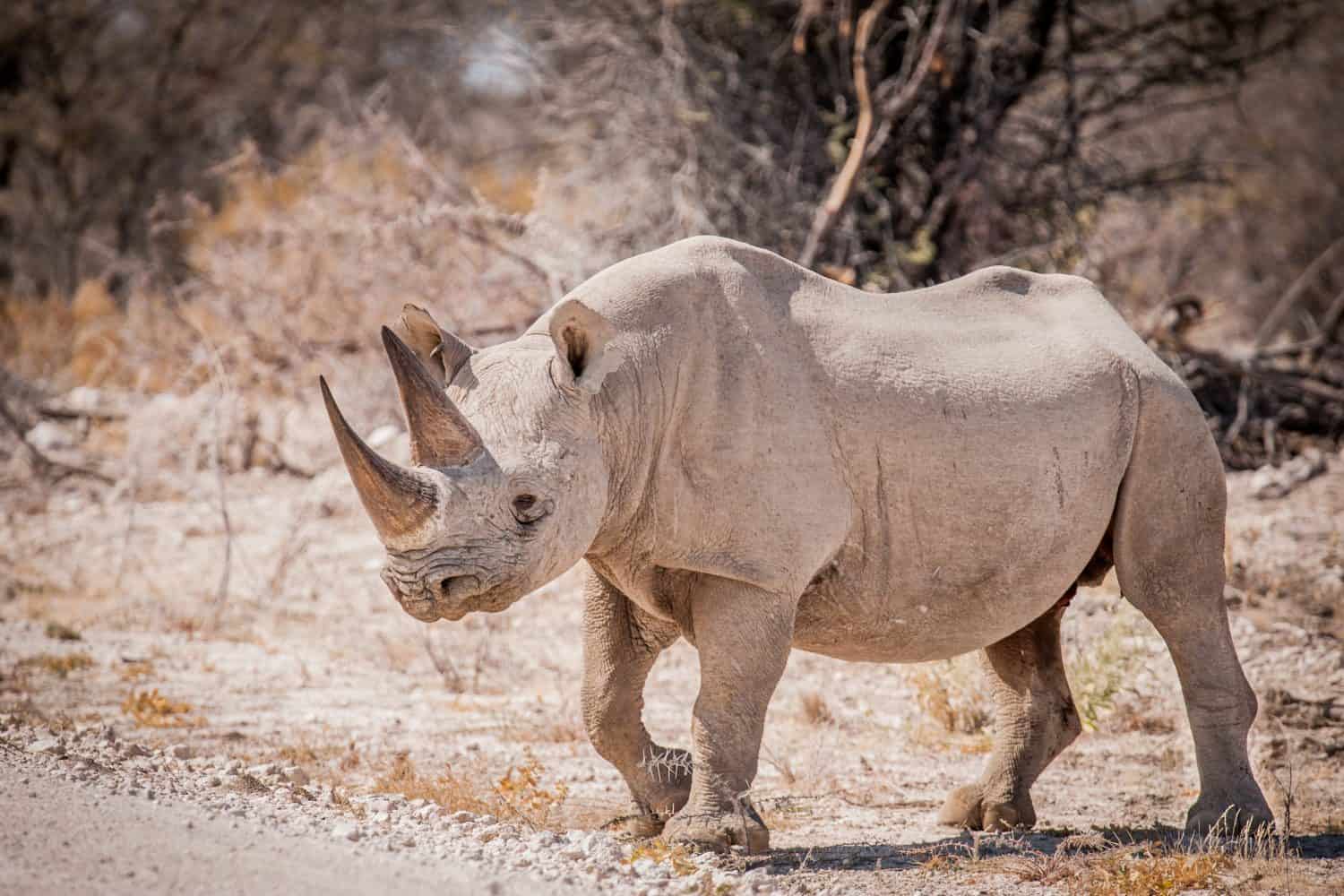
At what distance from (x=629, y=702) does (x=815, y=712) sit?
6.76 feet

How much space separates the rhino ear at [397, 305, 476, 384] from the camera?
15.4 feet

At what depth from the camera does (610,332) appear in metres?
4.63

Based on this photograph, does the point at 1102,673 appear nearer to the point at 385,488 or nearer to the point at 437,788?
the point at 437,788

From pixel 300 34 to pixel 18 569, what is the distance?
14.7 meters

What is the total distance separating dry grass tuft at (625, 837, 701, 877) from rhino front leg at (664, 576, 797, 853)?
0.10 meters


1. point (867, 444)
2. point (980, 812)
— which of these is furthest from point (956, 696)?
point (867, 444)

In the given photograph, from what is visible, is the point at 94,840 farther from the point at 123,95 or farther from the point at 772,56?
the point at 123,95

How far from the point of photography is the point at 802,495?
4773mm

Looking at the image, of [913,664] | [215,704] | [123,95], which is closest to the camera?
[215,704]

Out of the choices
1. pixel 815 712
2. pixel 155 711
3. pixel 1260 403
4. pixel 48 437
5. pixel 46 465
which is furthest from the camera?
pixel 48 437

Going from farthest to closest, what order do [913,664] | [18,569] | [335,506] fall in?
[335,506]
[18,569]
[913,664]

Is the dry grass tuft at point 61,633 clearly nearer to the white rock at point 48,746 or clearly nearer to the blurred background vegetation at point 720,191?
the blurred background vegetation at point 720,191

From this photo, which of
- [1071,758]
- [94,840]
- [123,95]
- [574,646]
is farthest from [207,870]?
[123,95]

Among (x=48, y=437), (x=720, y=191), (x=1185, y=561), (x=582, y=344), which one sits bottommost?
(x=1185, y=561)
